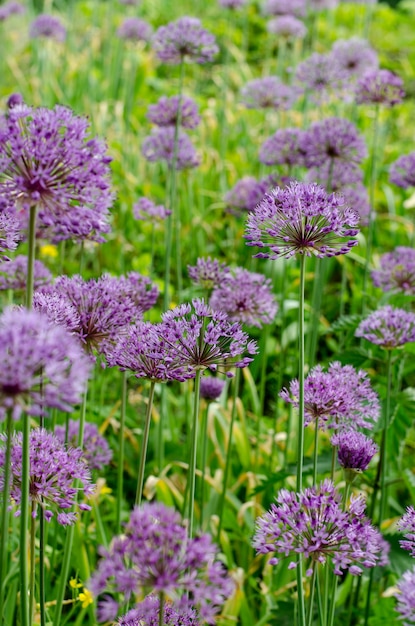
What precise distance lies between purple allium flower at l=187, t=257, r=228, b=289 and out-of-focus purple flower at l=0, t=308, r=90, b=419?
1.68 metres

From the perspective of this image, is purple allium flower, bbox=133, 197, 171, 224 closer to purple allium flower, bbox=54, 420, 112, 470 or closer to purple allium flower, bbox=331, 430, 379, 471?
purple allium flower, bbox=54, 420, 112, 470

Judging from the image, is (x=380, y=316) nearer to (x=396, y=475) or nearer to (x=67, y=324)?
(x=396, y=475)

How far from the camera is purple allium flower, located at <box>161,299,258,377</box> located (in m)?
1.72

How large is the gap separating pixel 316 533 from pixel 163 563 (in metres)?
0.41

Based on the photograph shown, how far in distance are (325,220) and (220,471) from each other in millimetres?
2156

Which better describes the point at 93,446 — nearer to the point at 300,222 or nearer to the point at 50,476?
the point at 50,476

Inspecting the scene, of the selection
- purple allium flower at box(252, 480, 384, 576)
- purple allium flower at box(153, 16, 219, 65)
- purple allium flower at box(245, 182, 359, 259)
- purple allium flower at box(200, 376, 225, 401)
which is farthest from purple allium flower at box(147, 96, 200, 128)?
purple allium flower at box(252, 480, 384, 576)

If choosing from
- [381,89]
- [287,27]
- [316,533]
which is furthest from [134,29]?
[316,533]

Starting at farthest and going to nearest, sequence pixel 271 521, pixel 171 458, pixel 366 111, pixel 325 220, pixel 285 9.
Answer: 1. pixel 366 111
2. pixel 285 9
3. pixel 171 458
4. pixel 325 220
5. pixel 271 521

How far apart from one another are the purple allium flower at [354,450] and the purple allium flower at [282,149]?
2051 mm

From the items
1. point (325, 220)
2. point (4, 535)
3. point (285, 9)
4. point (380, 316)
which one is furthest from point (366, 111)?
point (4, 535)

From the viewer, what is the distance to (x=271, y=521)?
1.53m

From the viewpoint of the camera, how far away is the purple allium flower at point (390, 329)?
2498 millimetres

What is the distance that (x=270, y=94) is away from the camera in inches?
181
